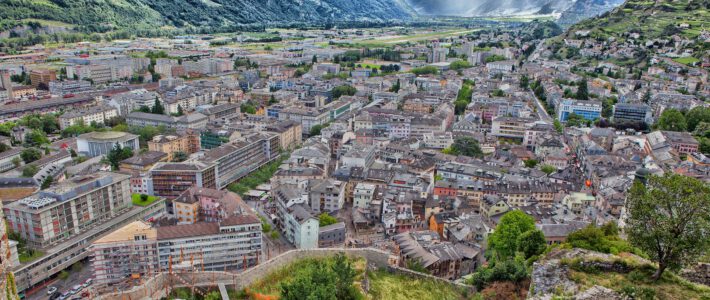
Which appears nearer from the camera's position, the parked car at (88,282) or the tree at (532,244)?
the tree at (532,244)

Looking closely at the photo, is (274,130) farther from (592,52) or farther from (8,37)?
(8,37)

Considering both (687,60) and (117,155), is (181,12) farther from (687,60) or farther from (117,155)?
(687,60)

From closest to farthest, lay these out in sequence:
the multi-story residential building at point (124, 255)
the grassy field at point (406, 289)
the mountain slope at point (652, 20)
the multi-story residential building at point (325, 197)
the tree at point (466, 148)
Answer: the grassy field at point (406, 289) → the multi-story residential building at point (124, 255) → the multi-story residential building at point (325, 197) → the tree at point (466, 148) → the mountain slope at point (652, 20)

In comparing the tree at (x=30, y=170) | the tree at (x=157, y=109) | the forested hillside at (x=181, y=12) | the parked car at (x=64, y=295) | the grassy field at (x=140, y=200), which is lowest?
the parked car at (x=64, y=295)

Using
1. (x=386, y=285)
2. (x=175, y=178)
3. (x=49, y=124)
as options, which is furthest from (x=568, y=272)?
(x=49, y=124)

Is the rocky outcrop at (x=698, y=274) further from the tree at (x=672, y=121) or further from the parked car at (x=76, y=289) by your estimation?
the tree at (x=672, y=121)

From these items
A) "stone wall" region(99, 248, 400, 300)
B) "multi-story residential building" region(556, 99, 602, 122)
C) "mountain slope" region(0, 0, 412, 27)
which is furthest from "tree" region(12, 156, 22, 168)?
"mountain slope" region(0, 0, 412, 27)

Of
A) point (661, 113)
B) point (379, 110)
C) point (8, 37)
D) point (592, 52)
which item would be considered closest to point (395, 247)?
point (379, 110)

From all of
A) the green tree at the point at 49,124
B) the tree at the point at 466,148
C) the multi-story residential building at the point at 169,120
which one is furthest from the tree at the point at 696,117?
the green tree at the point at 49,124
